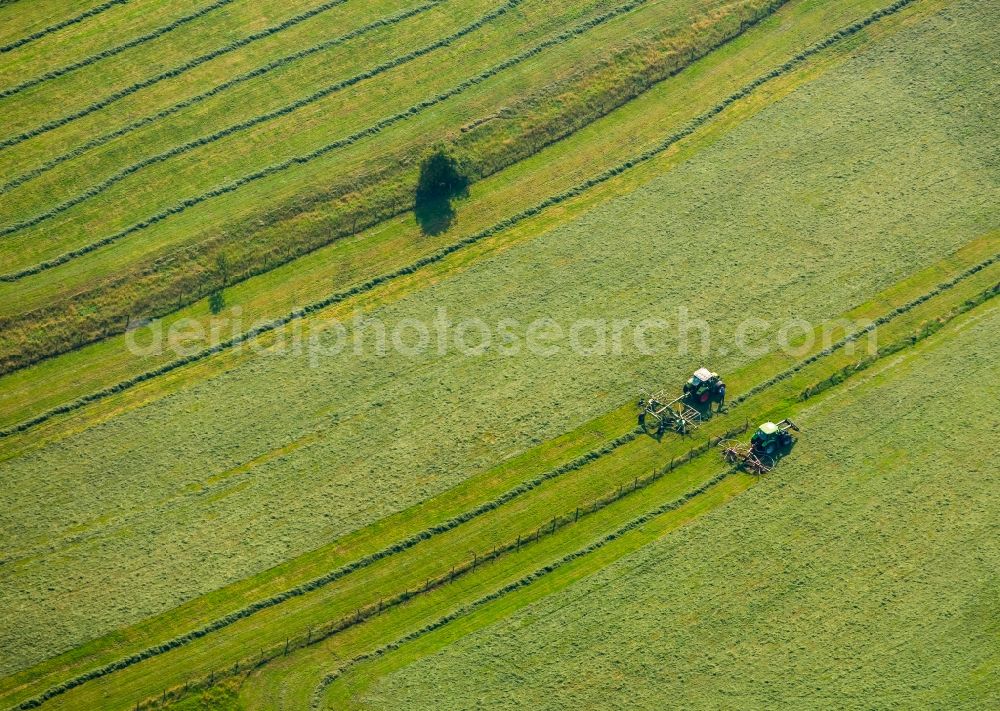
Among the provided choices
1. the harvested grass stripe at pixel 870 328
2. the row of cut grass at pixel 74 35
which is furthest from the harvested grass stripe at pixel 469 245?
the row of cut grass at pixel 74 35

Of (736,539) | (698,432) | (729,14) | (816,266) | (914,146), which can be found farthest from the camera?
(729,14)

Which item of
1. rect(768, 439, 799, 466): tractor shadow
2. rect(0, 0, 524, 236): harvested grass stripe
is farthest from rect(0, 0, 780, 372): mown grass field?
rect(768, 439, 799, 466): tractor shadow

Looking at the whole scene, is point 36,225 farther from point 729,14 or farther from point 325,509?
point 729,14

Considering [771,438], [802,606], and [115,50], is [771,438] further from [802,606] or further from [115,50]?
[115,50]

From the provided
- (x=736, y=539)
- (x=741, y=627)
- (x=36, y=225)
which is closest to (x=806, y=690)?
(x=741, y=627)

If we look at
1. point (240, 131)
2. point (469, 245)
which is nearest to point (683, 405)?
point (469, 245)

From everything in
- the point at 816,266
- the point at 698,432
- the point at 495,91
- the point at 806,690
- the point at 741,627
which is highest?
the point at 495,91

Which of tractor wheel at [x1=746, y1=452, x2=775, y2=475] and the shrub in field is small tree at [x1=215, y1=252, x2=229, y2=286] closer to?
the shrub in field

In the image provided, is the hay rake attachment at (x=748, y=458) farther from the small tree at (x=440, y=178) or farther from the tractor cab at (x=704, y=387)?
the small tree at (x=440, y=178)

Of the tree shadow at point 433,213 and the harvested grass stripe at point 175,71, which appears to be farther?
the harvested grass stripe at point 175,71
